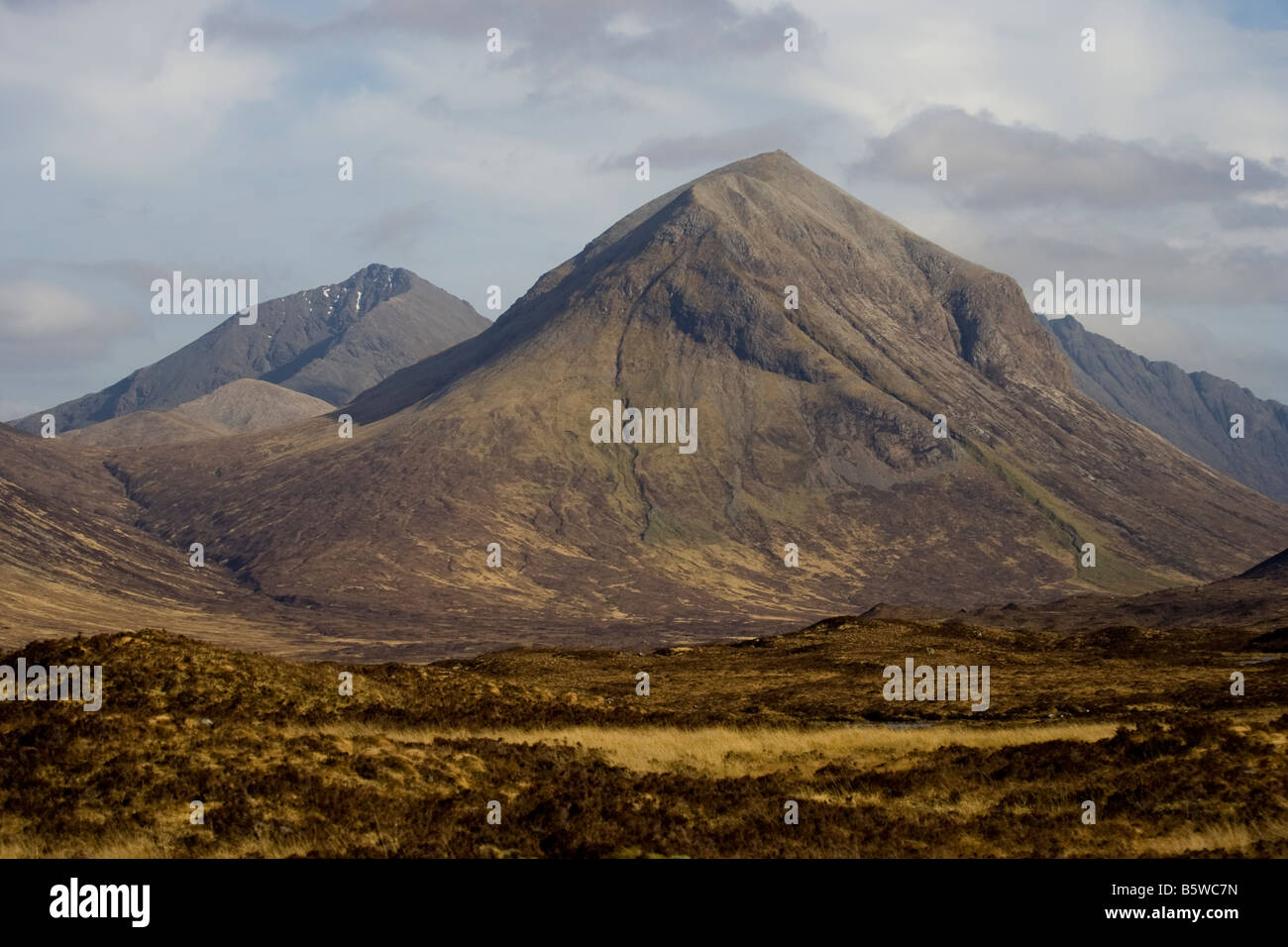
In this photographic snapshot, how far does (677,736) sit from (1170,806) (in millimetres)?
15063

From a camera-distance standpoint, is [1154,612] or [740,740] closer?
[740,740]

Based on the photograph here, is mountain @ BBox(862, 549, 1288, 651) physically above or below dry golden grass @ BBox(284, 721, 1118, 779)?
above

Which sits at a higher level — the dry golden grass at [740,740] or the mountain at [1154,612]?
the mountain at [1154,612]

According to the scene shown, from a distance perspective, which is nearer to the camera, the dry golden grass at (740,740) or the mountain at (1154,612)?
the dry golden grass at (740,740)

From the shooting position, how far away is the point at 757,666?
262 ft

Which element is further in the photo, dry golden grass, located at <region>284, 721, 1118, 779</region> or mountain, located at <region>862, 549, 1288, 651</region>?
mountain, located at <region>862, 549, 1288, 651</region>

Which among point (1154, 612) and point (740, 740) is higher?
point (1154, 612)

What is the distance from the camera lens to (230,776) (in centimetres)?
2944

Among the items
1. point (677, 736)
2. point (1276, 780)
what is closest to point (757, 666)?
point (677, 736)
